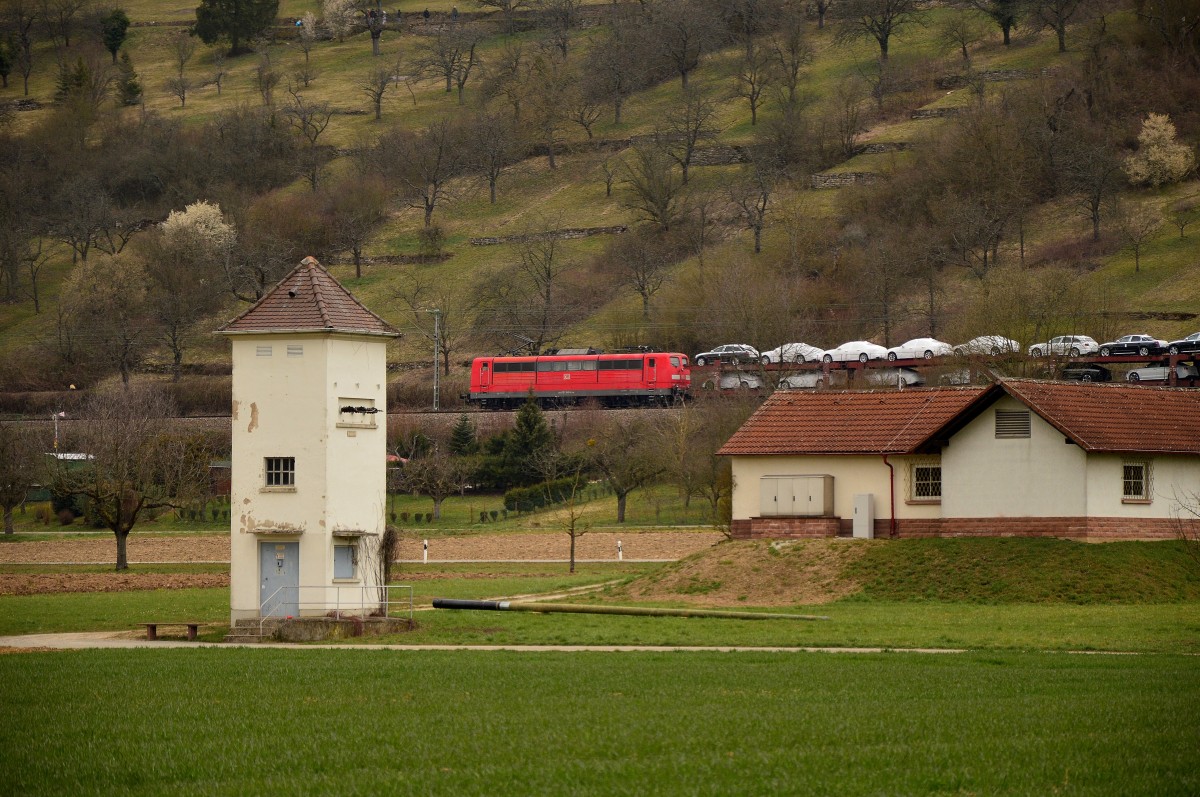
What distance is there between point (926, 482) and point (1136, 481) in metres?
4.90

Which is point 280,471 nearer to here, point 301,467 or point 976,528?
point 301,467

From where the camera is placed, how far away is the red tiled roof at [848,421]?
128 ft

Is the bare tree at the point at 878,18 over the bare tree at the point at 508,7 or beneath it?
beneath

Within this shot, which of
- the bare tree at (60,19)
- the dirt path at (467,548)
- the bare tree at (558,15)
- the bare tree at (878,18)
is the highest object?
the bare tree at (60,19)

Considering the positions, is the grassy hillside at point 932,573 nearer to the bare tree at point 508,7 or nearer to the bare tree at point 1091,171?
the bare tree at point 1091,171

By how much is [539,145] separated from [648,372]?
212 feet

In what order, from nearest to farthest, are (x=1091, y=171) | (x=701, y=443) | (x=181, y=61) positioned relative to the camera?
(x=701, y=443) < (x=1091, y=171) < (x=181, y=61)

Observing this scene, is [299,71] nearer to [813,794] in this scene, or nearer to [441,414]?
[441,414]

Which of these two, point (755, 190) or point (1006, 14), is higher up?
point (1006, 14)

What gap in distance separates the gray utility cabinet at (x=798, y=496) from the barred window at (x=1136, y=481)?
7.17 metres

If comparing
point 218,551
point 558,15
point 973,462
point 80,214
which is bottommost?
point 218,551

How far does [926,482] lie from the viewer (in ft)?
126

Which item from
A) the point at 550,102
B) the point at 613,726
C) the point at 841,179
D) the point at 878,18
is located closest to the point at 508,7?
the point at 550,102

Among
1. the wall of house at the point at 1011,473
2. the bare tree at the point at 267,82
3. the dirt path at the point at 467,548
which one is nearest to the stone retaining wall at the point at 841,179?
the bare tree at the point at 267,82
